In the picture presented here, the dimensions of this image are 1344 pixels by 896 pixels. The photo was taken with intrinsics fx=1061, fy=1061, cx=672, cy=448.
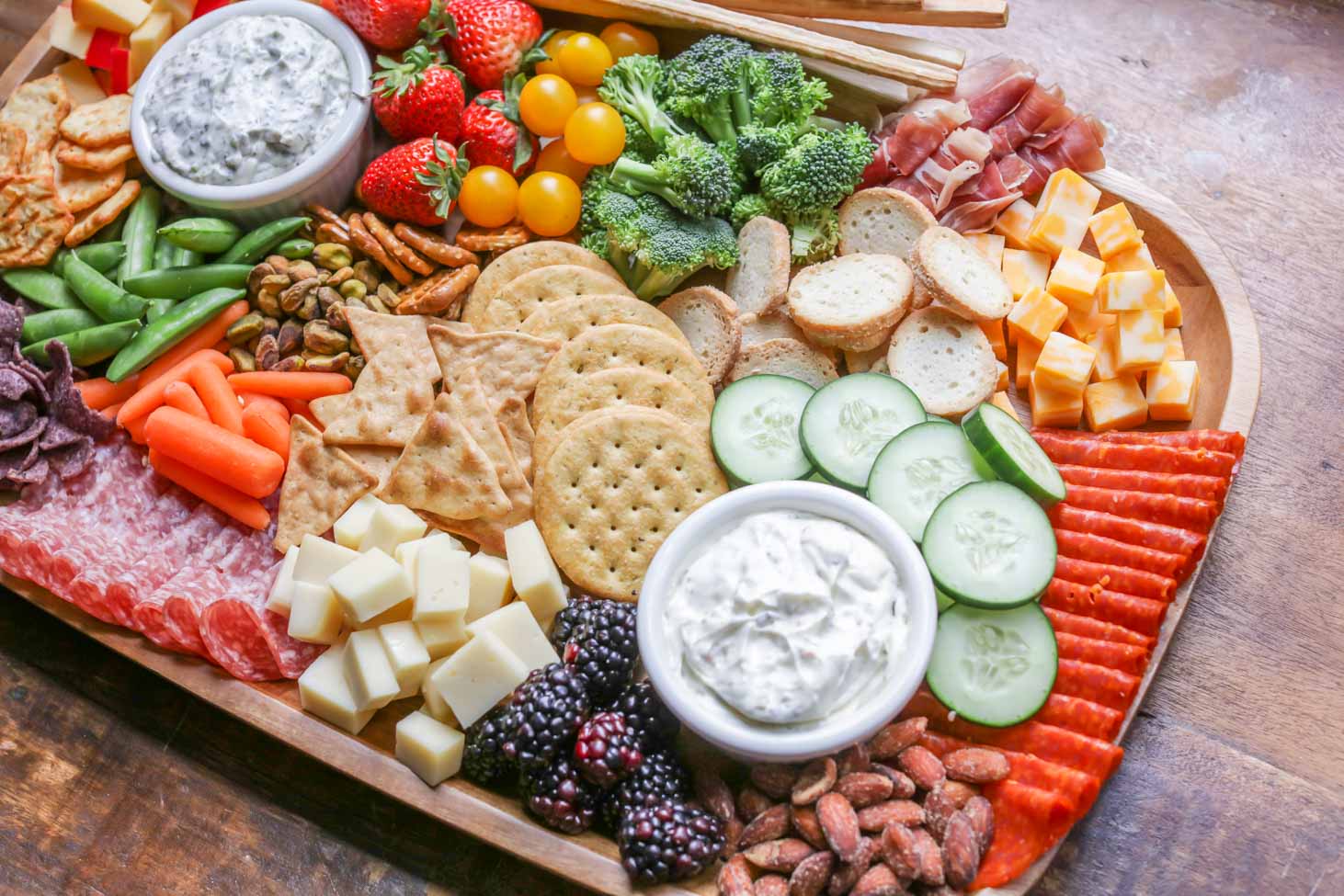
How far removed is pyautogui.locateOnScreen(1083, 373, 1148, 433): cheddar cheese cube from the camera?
2.60 meters

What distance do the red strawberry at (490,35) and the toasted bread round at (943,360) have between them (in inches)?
50.4

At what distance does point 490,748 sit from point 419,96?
1.66m

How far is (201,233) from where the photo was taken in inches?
108

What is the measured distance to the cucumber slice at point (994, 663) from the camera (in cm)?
225

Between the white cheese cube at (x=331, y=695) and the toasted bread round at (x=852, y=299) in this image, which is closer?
the white cheese cube at (x=331, y=695)

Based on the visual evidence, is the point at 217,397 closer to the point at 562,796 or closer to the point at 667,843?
the point at 562,796

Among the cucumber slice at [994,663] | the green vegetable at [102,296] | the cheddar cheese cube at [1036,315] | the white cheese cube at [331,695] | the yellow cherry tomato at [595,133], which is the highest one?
the yellow cherry tomato at [595,133]

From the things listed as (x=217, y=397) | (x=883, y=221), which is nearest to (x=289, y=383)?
(x=217, y=397)

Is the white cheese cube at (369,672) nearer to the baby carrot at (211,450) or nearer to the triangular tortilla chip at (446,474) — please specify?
the triangular tortilla chip at (446,474)

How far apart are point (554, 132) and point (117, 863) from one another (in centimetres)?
211

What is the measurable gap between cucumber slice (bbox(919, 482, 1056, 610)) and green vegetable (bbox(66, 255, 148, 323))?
206cm

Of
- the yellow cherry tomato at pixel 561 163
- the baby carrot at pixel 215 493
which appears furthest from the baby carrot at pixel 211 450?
the yellow cherry tomato at pixel 561 163

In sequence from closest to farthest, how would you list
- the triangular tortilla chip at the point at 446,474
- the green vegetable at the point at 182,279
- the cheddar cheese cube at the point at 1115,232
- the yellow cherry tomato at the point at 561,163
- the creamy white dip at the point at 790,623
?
the creamy white dip at the point at 790,623
the triangular tortilla chip at the point at 446,474
the cheddar cheese cube at the point at 1115,232
the green vegetable at the point at 182,279
the yellow cherry tomato at the point at 561,163

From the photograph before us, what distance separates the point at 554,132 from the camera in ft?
9.36
